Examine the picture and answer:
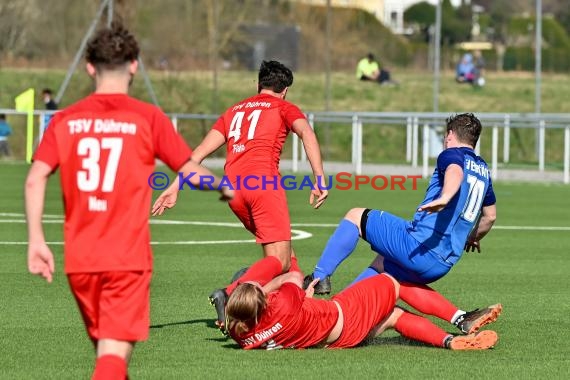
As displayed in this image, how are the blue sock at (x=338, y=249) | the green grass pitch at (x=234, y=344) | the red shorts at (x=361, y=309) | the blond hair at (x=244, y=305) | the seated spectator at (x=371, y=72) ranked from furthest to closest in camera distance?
1. the seated spectator at (x=371, y=72)
2. the blue sock at (x=338, y=249)
3. the red shorts at (x=361, y=309)
4. the blond hair at (x=244, y=305)
5. the green grass pitch at (x=234, y=344)

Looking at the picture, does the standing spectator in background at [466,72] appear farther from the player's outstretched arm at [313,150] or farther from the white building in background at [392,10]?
the white building in background at [392,10]

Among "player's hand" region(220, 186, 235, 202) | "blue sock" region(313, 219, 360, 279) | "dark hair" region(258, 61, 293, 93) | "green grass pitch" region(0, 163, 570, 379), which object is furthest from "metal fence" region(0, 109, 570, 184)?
"player's hand" region(220, 186, 235, 202)

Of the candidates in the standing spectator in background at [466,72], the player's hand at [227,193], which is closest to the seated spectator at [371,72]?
the standing spectator in background at [466,72]

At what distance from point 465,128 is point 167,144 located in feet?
11.7

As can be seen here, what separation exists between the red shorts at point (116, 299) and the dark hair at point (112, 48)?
97 centimetres

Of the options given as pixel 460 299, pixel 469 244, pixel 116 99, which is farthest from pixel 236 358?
pixel 460 299

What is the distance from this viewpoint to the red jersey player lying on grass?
878 centimetres

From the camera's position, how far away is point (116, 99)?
21.3 ft

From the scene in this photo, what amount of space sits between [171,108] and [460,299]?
27504 millimetres

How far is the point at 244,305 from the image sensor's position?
8648mm

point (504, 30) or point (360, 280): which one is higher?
point (504, 30)

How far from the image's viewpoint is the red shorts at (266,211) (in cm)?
1026

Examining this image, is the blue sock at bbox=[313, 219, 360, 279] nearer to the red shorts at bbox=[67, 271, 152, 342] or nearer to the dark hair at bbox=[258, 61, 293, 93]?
the dark hair at bbox=[258, 61, 293, 93]

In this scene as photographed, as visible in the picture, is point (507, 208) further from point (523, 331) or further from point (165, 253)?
point (523, 331)
